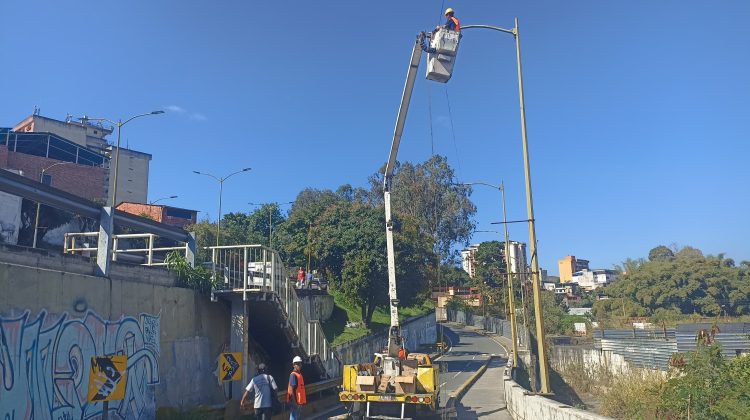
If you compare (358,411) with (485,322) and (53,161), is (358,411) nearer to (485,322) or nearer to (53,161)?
(53,161)

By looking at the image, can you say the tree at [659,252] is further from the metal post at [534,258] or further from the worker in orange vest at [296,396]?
the worker in orange vest at [296,396]

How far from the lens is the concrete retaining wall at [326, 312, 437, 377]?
22.2m

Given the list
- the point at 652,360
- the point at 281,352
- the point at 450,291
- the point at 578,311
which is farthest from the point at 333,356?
the point at 578,311

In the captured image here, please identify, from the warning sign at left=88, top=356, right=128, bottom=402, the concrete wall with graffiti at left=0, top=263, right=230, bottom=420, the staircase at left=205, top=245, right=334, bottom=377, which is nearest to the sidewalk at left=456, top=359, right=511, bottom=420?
the staircase at left=205, top=245, right=334, bottom=377

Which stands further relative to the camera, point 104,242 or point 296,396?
point 104,242

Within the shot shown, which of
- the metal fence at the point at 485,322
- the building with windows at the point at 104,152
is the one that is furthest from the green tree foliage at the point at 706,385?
the building with windows at the point at 104,152

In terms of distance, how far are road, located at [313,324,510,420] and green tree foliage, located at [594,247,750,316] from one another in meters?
20.8

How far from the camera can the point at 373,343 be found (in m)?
33.5

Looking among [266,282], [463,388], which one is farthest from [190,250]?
[463,388]

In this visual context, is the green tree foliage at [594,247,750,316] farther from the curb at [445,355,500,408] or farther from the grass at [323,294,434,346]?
the curb at [445,355,500,408]

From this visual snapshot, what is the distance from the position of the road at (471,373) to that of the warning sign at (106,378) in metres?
9.56

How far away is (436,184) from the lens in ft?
224

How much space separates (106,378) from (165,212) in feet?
218

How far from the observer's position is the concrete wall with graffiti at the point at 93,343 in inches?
376
